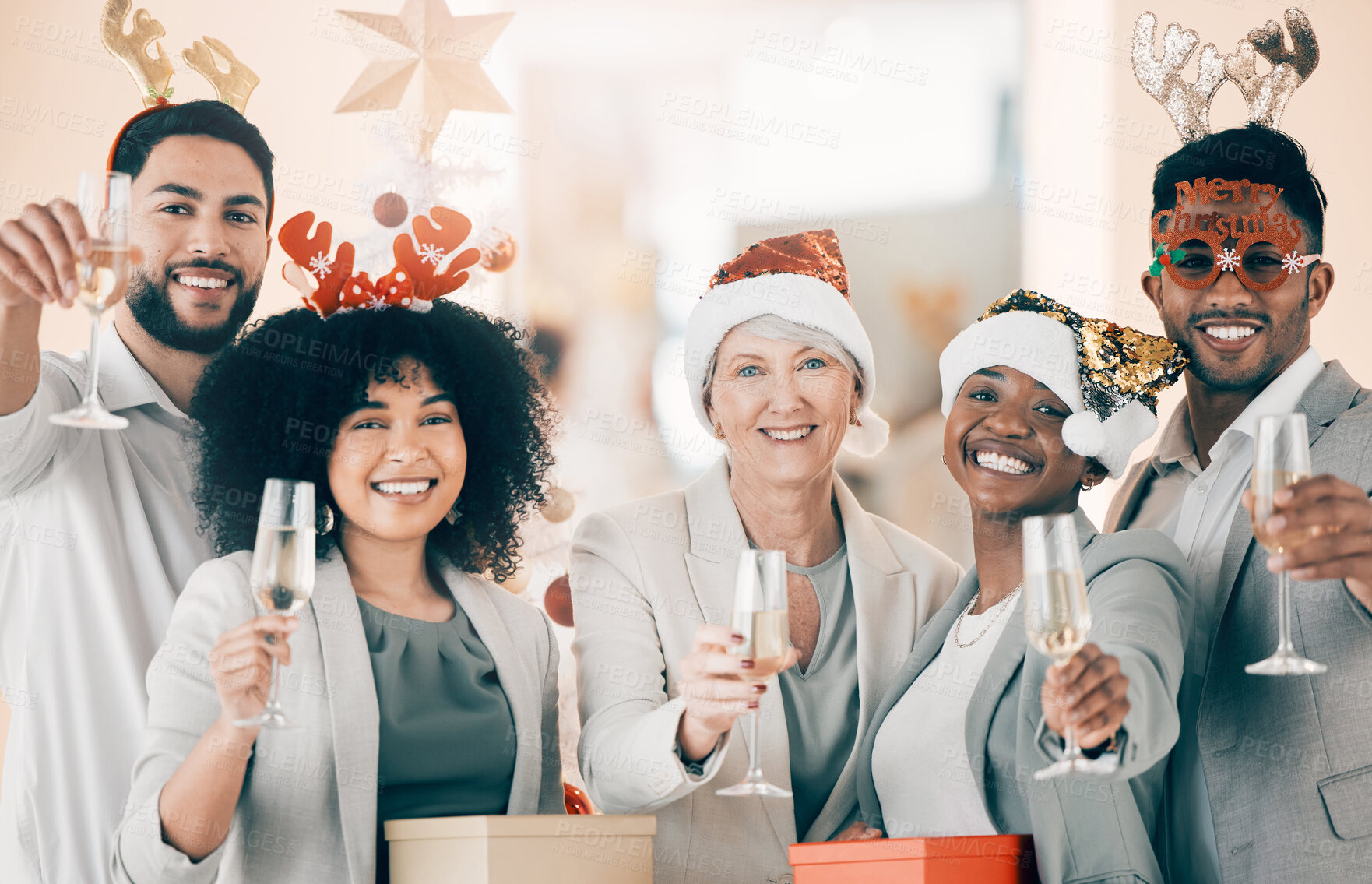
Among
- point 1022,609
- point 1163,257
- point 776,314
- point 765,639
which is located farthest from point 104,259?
point 1163,257

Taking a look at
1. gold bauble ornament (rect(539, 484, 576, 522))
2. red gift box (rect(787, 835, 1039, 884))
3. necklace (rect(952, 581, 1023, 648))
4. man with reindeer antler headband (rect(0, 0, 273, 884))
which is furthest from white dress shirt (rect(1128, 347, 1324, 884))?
man with reindeer antler headband (rect(0, 0, 273, 884))

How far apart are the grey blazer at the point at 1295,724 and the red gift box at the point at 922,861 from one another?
0.45 meters

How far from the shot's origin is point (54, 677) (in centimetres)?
269

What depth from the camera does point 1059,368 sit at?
2512 millimetres

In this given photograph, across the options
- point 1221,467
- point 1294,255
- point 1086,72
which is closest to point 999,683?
point 1221,467

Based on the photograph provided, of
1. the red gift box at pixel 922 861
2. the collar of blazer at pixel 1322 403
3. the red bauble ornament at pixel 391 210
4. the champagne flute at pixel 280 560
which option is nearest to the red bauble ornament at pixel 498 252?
the red bauble ornament at pixel 391 210

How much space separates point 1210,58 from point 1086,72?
0.87 metres

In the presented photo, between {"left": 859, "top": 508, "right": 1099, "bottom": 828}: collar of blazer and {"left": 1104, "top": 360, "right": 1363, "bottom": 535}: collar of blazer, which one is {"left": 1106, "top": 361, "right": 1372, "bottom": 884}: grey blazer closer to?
{"left": 1104, "top": 360, "right": 1363, "bottom": 535}: collar of blazer

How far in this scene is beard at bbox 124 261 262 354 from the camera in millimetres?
2863

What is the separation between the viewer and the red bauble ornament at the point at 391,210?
338 cm

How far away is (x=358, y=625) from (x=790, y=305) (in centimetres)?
113

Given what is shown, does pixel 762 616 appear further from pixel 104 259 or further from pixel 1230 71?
pixel 1230 71

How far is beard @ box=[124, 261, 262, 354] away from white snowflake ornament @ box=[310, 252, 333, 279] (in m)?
0.33

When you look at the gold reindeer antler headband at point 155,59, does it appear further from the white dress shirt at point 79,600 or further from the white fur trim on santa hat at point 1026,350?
the white fur trim on santa hat at point 1026,350
